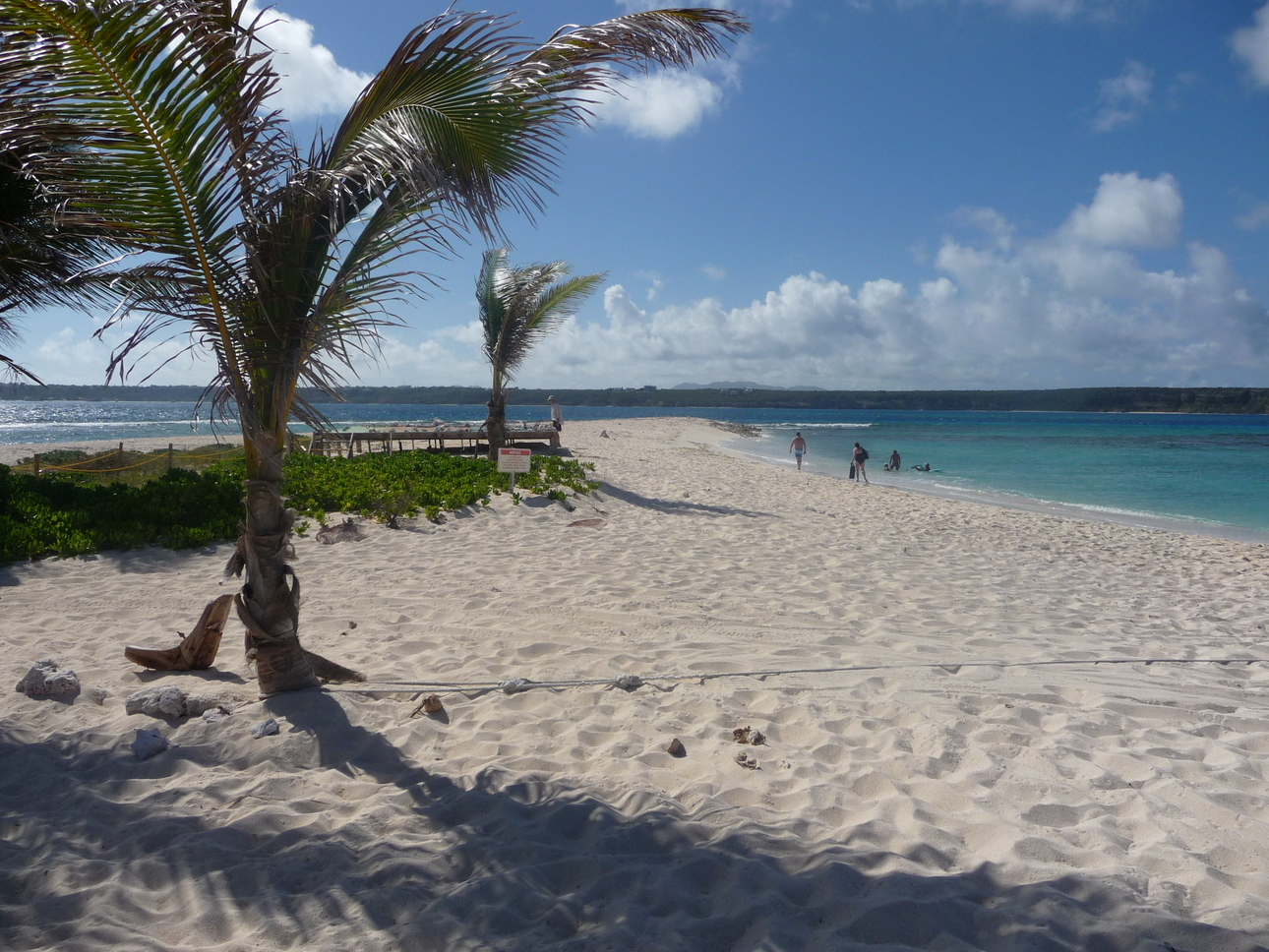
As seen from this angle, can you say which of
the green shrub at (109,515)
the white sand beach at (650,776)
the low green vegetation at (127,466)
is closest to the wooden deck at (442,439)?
the low green vegetation at (127,466)

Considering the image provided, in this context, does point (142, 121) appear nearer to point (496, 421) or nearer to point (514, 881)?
point (514, 881)

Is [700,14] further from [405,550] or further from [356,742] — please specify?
[405,550]

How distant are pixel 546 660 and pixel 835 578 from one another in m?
3.45

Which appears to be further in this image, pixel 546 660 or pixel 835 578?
pixel 835 578

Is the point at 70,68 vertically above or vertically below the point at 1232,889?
above

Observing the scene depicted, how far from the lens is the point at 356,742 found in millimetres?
3449

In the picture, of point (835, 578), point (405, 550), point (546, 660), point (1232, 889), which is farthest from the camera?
point (405, 550)

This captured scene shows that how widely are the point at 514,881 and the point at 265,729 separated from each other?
1658 millimetres

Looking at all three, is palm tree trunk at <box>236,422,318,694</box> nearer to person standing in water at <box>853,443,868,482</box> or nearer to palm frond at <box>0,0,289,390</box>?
palm frond at <box>0,0,289,390</box>

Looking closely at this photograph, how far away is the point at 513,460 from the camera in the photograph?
1057 cm

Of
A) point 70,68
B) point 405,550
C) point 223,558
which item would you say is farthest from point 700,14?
point 223,558

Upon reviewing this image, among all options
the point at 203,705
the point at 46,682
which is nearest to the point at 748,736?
the point at 203,705

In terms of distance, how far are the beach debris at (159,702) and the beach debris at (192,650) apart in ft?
1.86

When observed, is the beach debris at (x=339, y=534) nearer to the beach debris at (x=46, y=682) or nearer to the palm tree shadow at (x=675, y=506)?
the beach debris at (x=46, y=682)
